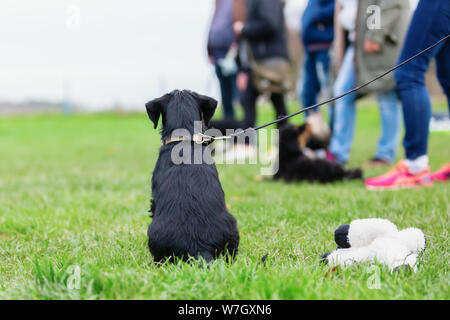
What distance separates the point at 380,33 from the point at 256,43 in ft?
6.39

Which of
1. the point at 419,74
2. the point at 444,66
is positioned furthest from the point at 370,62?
the point at 419,74

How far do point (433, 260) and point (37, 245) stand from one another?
227cm

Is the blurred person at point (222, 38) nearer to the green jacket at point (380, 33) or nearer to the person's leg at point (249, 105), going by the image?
the person's leg at point (249, 105)

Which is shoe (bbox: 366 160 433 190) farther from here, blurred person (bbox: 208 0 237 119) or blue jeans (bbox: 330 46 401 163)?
blurred person (bbox: 208 0 237 119)

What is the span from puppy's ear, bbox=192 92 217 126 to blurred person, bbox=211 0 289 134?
13.1 ft

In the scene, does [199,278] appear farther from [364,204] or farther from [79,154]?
[79,154]

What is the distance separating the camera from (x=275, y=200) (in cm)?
392

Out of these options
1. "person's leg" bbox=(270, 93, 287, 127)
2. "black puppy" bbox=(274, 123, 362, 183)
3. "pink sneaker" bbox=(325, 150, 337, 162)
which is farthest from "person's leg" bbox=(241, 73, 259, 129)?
"black puppy" bbox=(274, 123, 362, 183)

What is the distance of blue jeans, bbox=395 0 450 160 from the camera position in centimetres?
360

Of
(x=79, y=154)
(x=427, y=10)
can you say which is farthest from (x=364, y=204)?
(x=79, y=154)

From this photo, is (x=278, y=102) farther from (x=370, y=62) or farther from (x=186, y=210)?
(x=186, y=210)

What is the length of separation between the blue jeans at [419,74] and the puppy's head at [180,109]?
6.62 feet

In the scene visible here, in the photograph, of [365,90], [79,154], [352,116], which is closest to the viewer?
[365,90]

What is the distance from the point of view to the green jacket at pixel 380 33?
5168 millimetres
